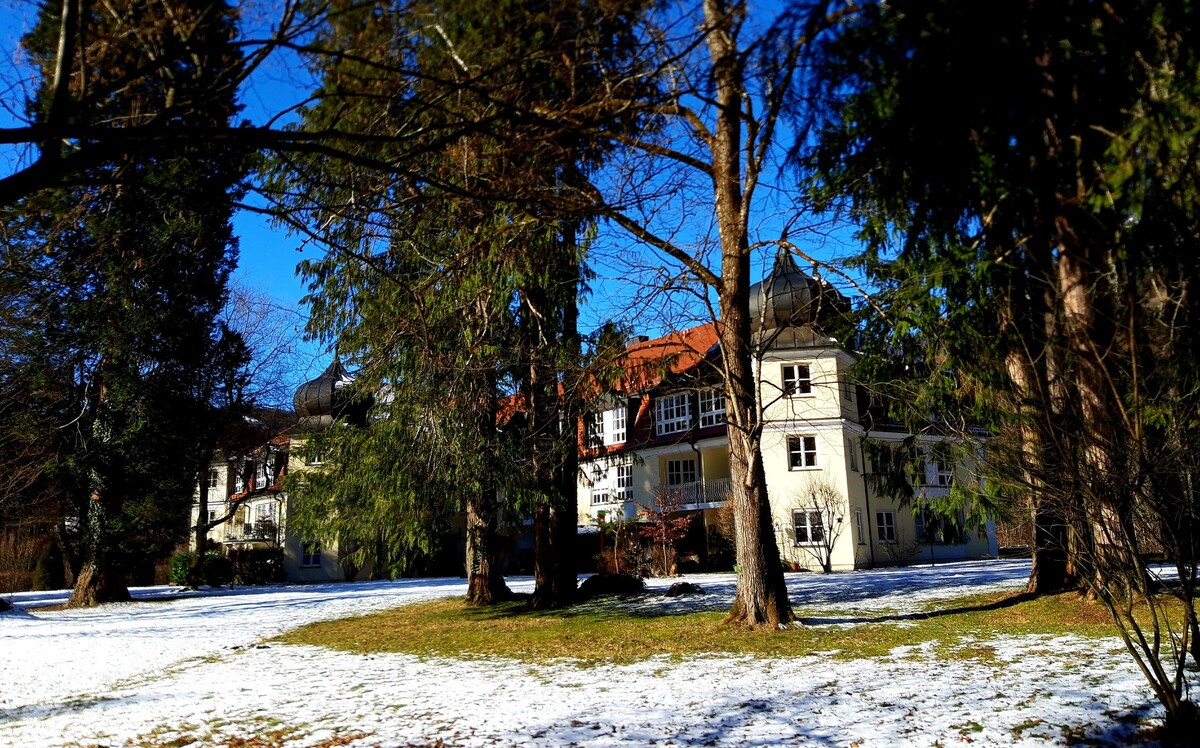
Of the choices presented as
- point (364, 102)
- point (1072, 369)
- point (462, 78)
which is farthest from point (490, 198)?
point (1072, 369)

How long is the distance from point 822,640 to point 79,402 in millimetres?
20983

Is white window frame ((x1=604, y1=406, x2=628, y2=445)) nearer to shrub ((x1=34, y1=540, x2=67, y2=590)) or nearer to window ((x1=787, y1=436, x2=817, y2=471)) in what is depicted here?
window ((x1=787, y1=436, x2=817, y2=471))

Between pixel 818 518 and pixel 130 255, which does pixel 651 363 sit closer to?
pixel 130 255

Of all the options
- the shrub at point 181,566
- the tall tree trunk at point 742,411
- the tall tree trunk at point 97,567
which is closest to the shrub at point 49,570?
the shrub at point 181,566

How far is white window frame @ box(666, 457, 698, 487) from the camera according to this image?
33.3 metres

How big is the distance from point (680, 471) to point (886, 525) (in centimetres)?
798

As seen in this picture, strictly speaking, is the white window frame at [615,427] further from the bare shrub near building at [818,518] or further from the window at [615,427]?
the bare shrub near building at [818,518]

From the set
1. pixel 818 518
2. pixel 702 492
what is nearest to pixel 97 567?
pixel 702 492

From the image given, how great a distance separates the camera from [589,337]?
13758 millimetres

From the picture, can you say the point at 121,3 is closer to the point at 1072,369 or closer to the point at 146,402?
the point at 1072,369

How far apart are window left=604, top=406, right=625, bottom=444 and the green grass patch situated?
64.4 ft

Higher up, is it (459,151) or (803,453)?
(459,151)

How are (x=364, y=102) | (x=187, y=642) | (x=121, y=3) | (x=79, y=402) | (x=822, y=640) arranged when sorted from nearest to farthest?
(x=121, y=3) < (x=364, y=102) < (x=822, y=640) < (x=187, y=642) < (x=79, y=402)

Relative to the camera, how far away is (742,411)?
1093 cm
